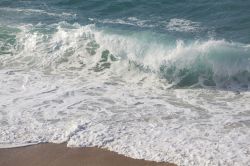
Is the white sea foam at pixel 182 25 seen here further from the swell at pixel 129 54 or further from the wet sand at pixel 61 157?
the wet sand at pixel 61 157

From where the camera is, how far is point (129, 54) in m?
12.1

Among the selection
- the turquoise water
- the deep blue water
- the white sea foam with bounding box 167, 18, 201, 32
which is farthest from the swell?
the deep blue water

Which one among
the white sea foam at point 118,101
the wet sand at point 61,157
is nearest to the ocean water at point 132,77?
the white sea foam at point 118,101

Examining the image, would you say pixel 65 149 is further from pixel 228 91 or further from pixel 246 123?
pixel 228 91

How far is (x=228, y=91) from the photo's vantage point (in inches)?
415

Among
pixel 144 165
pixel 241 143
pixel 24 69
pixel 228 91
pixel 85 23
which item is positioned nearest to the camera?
pixel 144 165

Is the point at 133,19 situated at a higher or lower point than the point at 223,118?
higher

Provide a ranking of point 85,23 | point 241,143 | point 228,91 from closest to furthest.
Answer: point 241,143 → point 228,91 → point 85,23

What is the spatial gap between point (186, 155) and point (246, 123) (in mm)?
1665

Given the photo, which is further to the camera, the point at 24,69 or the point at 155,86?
the point at 24,69

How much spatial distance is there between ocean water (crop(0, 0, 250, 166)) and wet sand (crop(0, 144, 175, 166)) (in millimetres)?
175

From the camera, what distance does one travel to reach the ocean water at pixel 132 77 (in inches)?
332

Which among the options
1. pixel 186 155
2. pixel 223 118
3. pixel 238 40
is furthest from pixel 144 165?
pixel 238 40

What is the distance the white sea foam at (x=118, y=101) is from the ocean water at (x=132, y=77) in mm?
20
